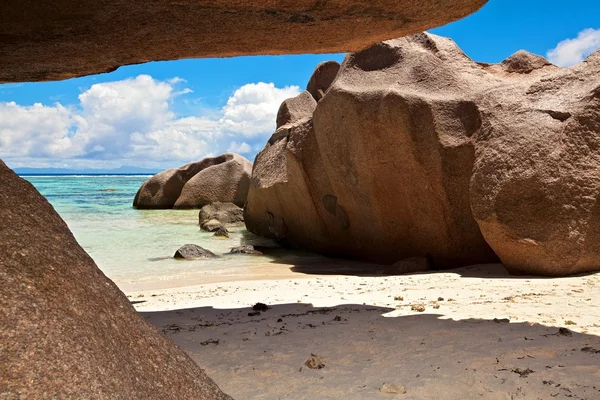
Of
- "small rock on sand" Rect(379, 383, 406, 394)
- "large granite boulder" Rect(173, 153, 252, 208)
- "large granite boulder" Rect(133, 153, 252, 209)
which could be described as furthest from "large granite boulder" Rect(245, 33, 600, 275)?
"large granite boulder" Rect(133, 153, 252, 209)

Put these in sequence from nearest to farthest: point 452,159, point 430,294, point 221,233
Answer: point 430,294
point 452,159
point 221,233

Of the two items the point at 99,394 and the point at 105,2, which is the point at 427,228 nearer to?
the point at 105,2

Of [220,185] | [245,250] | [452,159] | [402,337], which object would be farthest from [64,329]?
[220,185]

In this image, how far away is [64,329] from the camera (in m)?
1.76

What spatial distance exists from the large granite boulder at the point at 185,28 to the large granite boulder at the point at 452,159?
2632mm

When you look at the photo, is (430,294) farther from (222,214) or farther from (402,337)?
(222,214)

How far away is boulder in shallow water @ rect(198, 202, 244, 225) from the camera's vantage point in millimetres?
14000

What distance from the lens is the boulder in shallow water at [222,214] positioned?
1400 cm

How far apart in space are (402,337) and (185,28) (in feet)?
7.17

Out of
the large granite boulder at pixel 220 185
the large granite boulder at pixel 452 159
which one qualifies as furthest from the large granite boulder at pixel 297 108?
the large granite boulder at pixel 220 185

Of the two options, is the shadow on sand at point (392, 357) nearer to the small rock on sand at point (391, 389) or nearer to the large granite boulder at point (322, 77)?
the small rock on sand at point (391, 389)

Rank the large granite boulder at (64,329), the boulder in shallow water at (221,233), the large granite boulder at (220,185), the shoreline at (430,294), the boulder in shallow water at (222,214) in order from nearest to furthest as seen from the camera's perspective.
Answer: the large granite boulder at (64,329)
the shoreline at (430,294)
the boulder in shallow water at (221,233)
the boulder in shallow water at (222,214)
the large granite boulder at (220,185)

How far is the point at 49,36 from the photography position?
318cm

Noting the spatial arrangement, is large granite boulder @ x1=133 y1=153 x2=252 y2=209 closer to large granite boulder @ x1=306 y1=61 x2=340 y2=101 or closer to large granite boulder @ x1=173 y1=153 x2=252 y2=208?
large granite boulder @ x1=173 y1=153 x2=252 y2=208
